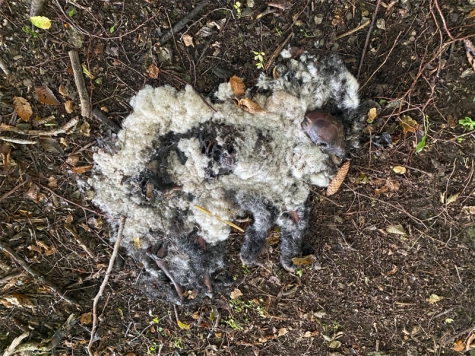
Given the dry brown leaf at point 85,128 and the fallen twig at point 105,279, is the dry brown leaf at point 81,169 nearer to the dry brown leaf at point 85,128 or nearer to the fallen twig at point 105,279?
the dry brown leaf at point 85,128

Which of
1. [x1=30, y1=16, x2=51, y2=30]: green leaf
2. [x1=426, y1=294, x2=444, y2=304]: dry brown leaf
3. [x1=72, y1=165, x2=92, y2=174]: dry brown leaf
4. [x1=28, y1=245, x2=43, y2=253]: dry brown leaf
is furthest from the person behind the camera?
[x1=426, y1=294, x2=444, y2=304]: dry brown leaf

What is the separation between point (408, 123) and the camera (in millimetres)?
2932

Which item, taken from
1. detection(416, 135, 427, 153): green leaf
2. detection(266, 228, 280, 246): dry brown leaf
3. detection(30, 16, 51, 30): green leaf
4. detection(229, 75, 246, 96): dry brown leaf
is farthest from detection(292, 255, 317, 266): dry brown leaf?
detection(30, 16, 51, 30): green leaf

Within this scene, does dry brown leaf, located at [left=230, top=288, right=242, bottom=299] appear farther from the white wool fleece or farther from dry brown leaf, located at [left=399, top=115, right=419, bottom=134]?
dry brown leaf, located at [left=399, top=115, right=419, bottom=134]

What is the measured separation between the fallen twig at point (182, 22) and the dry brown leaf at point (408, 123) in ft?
6.10

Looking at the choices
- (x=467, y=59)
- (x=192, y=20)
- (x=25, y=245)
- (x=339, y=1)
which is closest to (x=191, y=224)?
(x=25, y=245)

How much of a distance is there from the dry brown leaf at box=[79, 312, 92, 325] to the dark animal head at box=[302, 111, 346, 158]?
8.51 ft

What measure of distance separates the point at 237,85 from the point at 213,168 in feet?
2.23

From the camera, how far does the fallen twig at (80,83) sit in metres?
2.72

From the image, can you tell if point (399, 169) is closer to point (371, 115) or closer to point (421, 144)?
point (421, 144)

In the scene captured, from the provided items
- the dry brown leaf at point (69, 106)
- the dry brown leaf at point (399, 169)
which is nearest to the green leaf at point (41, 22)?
the dry brown leaf at point (69, 106)

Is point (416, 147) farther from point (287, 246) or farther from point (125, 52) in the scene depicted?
point (125, 52)

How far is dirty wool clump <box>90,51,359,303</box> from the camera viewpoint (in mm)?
2723

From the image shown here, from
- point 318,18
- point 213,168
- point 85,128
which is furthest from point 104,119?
point 318,18
